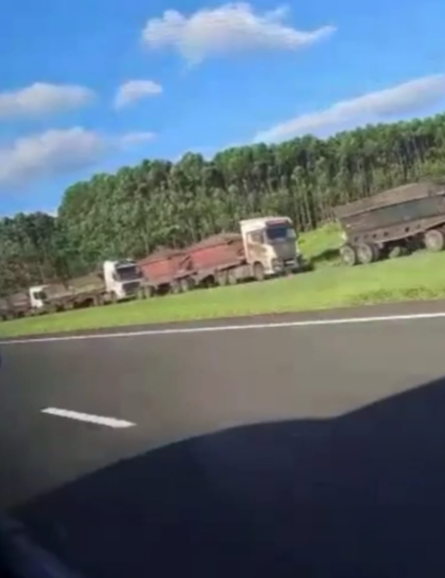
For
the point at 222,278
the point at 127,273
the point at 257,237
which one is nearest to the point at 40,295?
the point at 127,273

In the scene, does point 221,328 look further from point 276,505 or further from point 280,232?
point 276,505

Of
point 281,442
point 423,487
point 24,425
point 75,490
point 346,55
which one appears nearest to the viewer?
point 423,487

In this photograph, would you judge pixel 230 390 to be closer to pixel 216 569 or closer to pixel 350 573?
pixel 216 569

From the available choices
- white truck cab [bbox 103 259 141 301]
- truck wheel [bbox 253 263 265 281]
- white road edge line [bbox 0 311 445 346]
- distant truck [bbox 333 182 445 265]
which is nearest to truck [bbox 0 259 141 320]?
white truck cab [bbox 103 259 141 301]

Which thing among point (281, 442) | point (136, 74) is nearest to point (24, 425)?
point (281, 442)

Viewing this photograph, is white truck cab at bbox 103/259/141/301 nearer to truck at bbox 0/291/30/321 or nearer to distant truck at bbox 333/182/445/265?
truck at bbox 0/291/30/321

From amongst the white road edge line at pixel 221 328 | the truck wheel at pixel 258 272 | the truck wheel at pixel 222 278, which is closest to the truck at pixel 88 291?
the white road edge line at pixel 221 328
